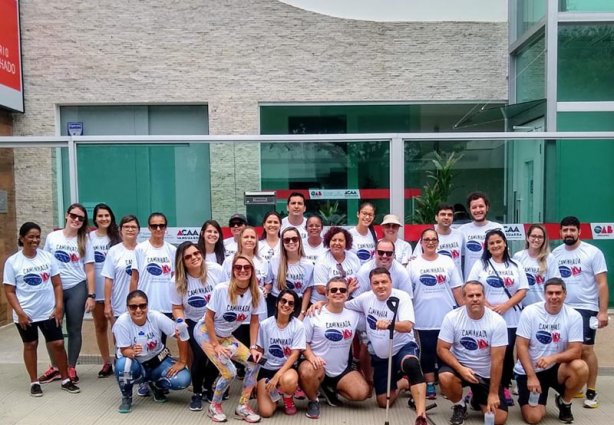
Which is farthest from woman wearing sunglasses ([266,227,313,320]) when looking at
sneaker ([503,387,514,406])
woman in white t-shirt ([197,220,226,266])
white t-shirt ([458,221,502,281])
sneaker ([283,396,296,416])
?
sneaker ([503,387,514,406])

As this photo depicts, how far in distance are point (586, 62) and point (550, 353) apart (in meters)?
6.51

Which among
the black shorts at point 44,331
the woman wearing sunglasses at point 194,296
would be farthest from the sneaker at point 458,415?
the black shorts at point 44,331

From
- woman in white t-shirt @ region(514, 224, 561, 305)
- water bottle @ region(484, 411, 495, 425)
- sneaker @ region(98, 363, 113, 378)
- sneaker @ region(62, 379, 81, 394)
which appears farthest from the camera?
sneaker @ region(98, 363, 113, 378)

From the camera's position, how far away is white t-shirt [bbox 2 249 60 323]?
5.39 m

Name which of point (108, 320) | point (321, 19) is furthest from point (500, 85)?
point (108, 320)

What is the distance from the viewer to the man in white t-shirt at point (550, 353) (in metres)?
4.80

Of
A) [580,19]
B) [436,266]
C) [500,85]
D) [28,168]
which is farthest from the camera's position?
[500,85]

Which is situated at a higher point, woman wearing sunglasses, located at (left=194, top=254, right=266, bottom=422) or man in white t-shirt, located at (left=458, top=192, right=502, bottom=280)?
man in white t-shirt, located at (left=458, top=192, right=502, bottom=280)

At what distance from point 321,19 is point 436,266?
7.84 m

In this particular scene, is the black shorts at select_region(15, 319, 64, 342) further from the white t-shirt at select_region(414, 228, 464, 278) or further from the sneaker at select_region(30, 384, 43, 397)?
the white t-shirt at select_region(414, 228, 464, 278)

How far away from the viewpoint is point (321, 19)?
11.7m

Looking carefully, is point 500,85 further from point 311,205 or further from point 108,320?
point 108,320

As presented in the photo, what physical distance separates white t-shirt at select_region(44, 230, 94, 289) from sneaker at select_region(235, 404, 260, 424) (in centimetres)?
222

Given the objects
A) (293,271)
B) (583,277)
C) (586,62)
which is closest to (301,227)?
(293,271)
